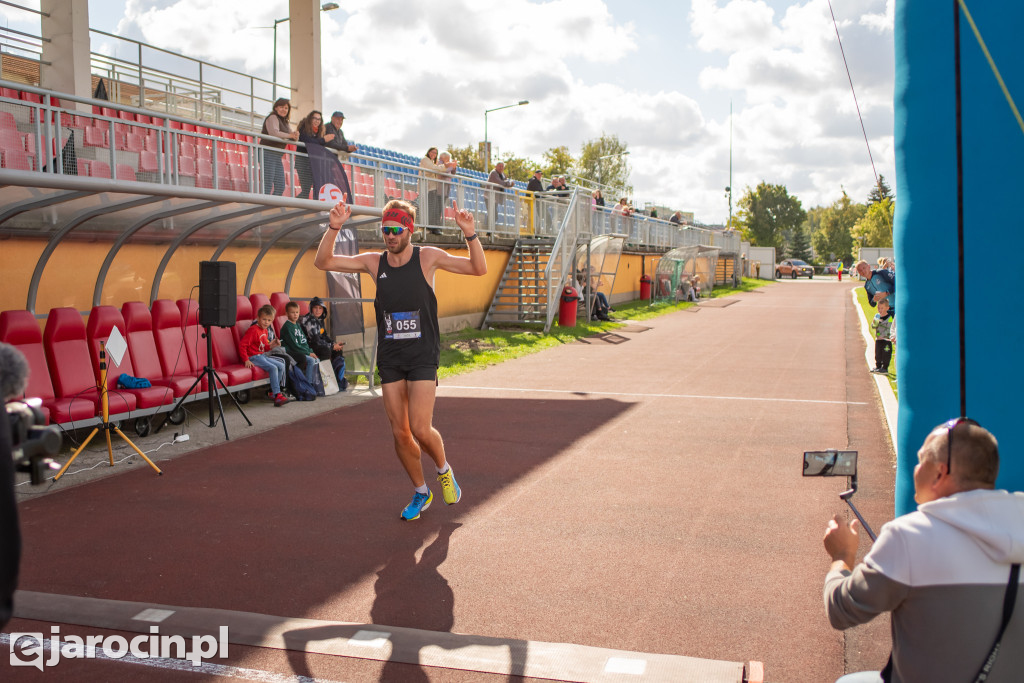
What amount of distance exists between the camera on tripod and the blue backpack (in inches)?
406

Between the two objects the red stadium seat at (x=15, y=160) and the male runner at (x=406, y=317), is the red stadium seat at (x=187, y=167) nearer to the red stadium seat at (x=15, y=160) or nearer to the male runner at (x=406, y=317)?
the red stadium seat at (x=15, y=160)

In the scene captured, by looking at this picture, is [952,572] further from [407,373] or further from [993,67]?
[407,373]

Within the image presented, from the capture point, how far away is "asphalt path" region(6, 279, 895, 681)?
14.8 feet

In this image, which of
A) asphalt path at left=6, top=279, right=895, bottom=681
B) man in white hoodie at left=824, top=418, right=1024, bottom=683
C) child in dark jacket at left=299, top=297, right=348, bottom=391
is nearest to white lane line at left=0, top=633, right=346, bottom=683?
asphalt path at left=6, top=279, right=895, bottom=681

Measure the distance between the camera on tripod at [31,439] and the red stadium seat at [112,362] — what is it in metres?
Result: 7.83

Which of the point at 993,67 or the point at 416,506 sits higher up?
the point at 993,67

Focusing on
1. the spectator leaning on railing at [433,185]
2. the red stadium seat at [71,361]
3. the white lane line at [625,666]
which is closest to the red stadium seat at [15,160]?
the red stadium seat at [71,361]

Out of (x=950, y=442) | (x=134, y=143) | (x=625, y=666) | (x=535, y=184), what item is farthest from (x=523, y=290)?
(x=950, y=442)

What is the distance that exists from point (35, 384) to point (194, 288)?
370 cm

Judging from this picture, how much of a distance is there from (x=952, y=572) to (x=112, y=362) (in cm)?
951

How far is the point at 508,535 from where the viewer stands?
6176 mm

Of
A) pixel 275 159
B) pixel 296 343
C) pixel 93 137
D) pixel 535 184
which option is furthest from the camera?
pixel 535 184

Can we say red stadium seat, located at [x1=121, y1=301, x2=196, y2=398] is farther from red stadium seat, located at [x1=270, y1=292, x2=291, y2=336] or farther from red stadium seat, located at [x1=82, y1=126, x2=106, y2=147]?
red stadium seat, located at [x1=270, y1=292, x2=291, y2=336]

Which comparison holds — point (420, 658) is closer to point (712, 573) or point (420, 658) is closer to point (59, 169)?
point (712, 573)
